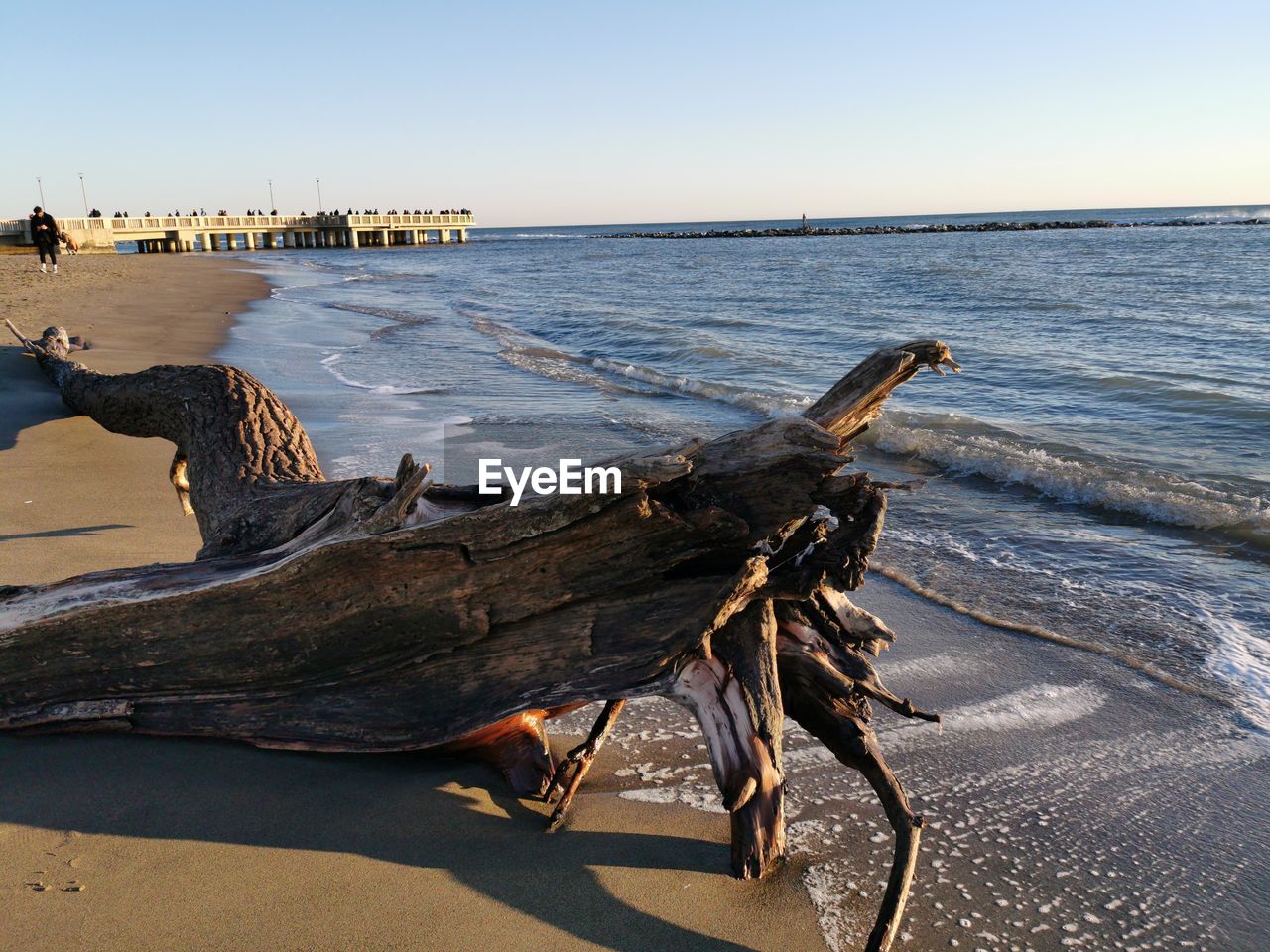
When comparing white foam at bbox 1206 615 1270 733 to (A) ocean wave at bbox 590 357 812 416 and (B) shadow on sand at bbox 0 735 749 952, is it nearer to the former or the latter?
(B) shadow on sand at bbox 0 735 749 952

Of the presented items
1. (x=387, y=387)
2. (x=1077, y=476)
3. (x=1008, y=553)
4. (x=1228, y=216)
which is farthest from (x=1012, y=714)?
(x=1228, y=216)

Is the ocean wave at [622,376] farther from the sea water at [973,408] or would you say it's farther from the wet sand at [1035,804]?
the wet sand at [1035,804]

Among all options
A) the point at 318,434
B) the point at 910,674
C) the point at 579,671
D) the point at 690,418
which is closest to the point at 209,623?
the point at 579,671

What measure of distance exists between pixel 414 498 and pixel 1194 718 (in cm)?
356

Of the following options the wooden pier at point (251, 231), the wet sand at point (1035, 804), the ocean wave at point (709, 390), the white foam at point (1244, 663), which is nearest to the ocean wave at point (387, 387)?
the ocean wave at point (709, 390)

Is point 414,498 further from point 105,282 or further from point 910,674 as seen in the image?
point 105,282

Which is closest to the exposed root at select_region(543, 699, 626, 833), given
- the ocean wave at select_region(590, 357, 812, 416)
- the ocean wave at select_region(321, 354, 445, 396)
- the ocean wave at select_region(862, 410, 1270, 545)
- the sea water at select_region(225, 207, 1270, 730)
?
the sea water at select_region(225, 207, 1270, 730)

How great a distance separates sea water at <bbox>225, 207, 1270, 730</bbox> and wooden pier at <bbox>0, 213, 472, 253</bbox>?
25295mm

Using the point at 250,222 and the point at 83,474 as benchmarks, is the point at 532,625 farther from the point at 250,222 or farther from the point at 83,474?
the point at 250,222

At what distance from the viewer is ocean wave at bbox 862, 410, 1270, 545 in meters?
6.79

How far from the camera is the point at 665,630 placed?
2625 mm

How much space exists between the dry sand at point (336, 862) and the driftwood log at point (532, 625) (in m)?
0.12

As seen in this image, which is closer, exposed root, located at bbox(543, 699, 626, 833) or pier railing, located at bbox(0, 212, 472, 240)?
exposed root, located at bbox(543, 699, 626, 833)

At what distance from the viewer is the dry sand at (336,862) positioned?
238cm
